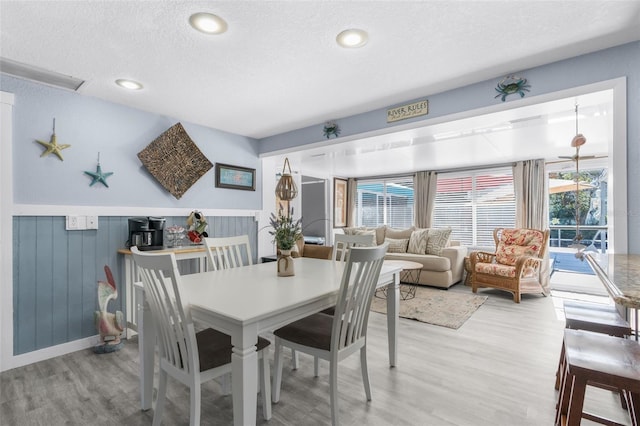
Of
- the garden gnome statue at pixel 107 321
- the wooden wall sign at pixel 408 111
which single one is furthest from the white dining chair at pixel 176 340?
the wooden wall sign at pixel 408 111

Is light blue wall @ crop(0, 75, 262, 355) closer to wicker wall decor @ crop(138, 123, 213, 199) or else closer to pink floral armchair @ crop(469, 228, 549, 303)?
wicker wall decor @ crop(138, 123, 213, 199)

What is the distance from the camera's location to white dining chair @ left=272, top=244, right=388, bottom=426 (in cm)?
160

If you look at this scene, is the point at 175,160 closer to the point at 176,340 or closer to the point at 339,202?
the point at 176,340

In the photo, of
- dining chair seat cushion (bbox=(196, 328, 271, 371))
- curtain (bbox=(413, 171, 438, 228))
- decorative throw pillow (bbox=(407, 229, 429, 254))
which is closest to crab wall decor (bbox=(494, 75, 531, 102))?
dining chair seat cushion (bbox=(196, 328, 271, 371))

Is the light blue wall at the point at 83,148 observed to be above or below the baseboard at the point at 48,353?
above

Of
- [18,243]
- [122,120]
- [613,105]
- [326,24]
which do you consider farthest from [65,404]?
[613,105]

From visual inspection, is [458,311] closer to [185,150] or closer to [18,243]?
[185,150]

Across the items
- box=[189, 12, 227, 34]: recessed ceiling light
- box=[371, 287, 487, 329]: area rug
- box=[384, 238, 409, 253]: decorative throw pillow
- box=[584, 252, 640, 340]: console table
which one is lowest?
box=[371, 287, 487, 329]: area rug

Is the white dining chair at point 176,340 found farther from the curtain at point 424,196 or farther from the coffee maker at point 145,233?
the curtain at point 424,196

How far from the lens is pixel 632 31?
1.85 m

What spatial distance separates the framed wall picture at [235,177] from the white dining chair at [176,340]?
2.50 m

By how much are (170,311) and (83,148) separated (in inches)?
88.3

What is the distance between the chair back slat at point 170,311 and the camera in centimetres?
132

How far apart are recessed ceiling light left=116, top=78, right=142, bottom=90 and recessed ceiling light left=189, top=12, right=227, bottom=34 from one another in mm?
1079
